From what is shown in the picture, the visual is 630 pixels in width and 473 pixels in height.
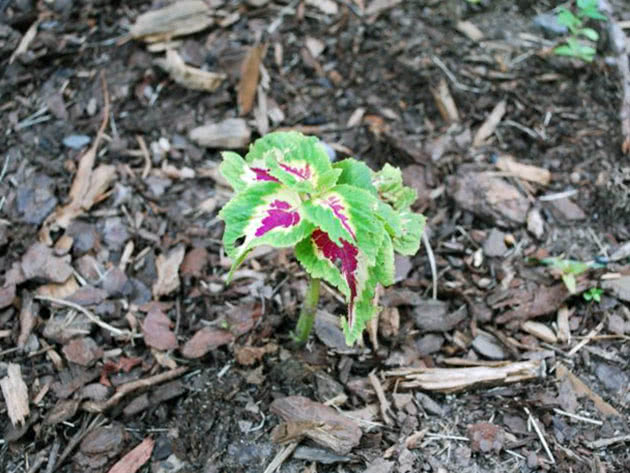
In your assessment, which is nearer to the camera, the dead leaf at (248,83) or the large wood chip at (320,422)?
→ the large wood chip at (320,422)

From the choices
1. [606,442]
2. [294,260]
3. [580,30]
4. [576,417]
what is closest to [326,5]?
[580,30]

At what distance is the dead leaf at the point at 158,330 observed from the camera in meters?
2.65

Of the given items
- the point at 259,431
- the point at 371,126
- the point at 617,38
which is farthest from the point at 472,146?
the point at 259,431

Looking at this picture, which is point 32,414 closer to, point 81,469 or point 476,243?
point 81,469

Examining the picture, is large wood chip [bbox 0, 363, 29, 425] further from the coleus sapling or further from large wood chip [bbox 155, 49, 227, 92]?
large wood chip [bbox 155, 49, 227, 92]

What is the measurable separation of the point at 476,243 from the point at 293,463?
4.49ft

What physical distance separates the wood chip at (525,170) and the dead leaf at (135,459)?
217cm

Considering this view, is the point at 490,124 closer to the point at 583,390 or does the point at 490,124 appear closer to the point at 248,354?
the point at 583,390

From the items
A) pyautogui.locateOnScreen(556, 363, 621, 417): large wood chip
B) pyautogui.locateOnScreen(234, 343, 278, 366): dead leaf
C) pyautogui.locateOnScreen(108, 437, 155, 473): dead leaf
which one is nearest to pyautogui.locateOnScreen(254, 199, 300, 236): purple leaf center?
pyautogui.locateOnScreen(234, 343, 278, 366): dead leaf

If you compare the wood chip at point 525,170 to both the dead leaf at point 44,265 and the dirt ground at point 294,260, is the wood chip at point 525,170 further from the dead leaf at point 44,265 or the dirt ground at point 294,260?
the dead leaf at point 44,265

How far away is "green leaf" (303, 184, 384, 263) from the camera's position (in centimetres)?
192

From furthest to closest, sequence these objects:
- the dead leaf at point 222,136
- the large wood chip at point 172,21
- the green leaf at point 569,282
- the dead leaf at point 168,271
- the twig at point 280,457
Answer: the large wood chip at point 172,21 < the dead leaf at point 222,136 < the dead leaf at point 168,271 < the green leaf at point 569,282 < the twig at point 280,457

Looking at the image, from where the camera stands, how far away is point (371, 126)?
3.43 meters

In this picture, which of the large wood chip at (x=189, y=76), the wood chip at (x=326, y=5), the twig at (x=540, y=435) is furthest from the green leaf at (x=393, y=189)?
the wood chip at (x=326, y=5)
